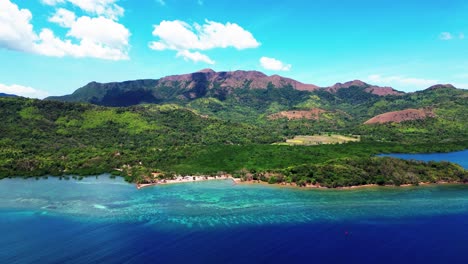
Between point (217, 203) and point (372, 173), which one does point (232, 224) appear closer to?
point (217, 203)

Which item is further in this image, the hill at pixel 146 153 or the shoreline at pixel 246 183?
the hill at pixel 146 153

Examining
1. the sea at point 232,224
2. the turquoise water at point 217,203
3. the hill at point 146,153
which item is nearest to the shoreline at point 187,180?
the hill at point 146,153

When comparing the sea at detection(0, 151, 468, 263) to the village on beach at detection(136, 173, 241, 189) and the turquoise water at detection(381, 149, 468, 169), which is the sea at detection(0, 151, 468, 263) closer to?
the village on beach at detection(136, 173, 241, 189)

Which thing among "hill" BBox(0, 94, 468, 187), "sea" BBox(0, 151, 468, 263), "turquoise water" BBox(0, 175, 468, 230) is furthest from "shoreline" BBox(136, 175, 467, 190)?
"turquoise water" BBox(0, 175, 468, 230)

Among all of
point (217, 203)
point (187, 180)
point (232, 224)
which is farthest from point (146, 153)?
point (232, 224)

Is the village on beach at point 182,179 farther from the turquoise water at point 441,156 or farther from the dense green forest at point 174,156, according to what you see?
the turquoise water at point 441,156

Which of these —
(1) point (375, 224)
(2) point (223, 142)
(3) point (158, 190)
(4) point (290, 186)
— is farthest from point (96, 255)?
(2) point (223, 142)
